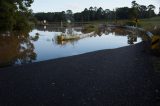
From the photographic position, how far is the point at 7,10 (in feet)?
172

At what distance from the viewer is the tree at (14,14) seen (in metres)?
52.2

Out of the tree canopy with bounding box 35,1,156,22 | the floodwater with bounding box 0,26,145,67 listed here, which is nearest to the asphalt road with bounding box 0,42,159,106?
the floodwater with bounding box 0,26,145,67

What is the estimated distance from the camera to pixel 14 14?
5841cm

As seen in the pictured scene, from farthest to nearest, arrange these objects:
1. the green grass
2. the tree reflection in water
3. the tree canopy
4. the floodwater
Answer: the tree canopy → the green grass → the floodwater → the tree reflection in water

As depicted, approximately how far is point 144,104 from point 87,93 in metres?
2.03

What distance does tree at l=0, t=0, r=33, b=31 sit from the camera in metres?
52.2

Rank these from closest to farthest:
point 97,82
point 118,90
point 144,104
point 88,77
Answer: point 144,104 < point 118,90 < point 97,82 < point 88,77

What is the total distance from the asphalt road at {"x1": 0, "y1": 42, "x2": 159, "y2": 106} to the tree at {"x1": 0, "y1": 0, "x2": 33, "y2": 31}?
40109 mm

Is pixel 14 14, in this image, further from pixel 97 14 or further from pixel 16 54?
pixel 97 14

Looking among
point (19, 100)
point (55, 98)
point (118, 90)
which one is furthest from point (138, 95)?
point (19, 100)

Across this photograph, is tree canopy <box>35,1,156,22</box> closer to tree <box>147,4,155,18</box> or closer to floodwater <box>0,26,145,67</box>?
tree <box>147,4,155,18</box>

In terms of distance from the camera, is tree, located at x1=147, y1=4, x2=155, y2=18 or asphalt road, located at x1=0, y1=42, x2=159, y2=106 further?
tree, located at x1=147, y1=4, x2=155, y2=18

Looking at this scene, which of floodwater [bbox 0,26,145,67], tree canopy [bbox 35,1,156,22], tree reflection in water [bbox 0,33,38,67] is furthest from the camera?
tree canopy [bbox 35,1,156,22]

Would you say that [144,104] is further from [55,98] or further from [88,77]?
[88,77]
